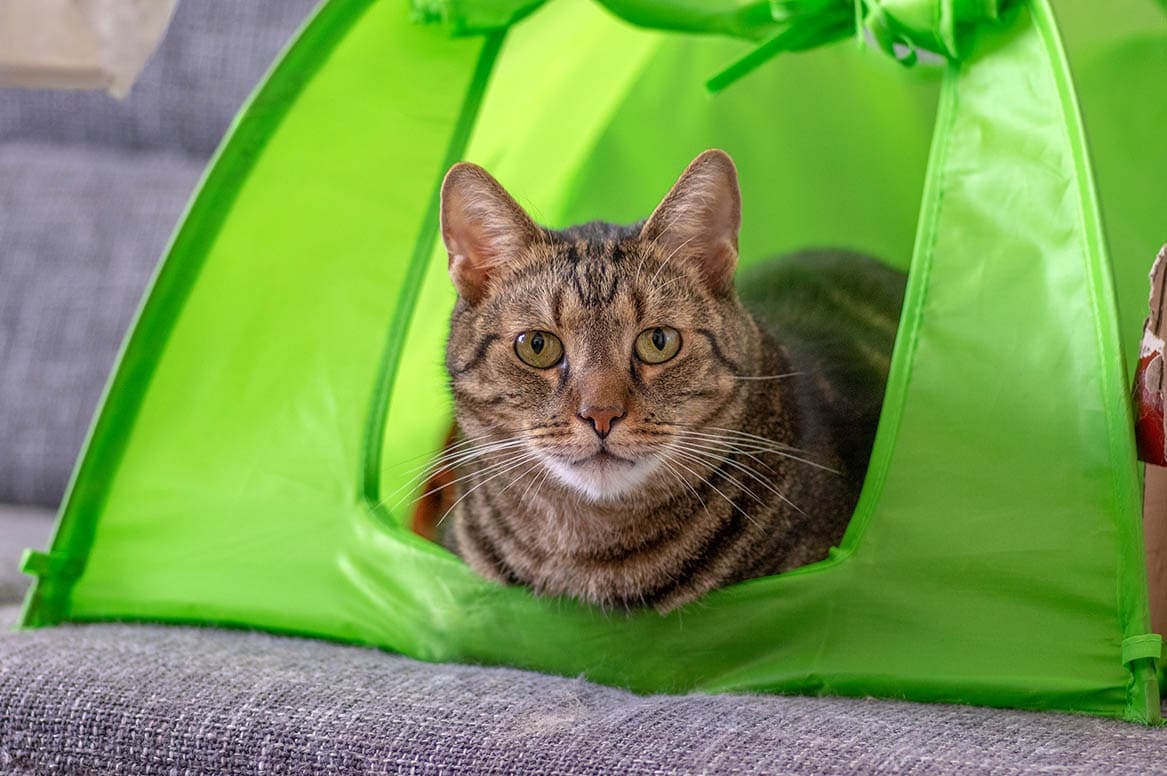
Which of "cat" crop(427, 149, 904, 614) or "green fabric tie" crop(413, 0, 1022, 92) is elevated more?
"green fabric tie" crop(413, 0, 1022, 92)

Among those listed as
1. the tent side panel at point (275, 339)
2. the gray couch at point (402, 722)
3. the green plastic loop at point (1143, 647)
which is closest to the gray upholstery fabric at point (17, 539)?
the gray couch at point (402, 722)

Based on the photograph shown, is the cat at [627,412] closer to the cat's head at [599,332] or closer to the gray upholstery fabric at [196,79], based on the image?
the cat's head at [599,332]

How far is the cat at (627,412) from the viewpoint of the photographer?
1.06 metres

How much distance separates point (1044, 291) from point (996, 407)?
11cm

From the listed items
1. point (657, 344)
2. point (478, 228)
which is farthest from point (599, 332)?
point (478, 228)

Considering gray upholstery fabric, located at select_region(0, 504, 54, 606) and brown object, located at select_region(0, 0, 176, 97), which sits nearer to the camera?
brown object, located at select_region(0, 0, 176, 97)

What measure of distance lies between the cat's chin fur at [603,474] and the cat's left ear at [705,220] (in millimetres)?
205

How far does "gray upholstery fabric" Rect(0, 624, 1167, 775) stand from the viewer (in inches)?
34.4

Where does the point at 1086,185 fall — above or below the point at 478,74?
below

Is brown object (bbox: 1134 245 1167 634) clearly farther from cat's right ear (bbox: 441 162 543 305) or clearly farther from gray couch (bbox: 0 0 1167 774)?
cat's right ear (bbox: 441 162 543 305)

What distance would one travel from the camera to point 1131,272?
1282 mm

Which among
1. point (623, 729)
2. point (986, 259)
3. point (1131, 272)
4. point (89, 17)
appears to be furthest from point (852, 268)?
point (89, 17)

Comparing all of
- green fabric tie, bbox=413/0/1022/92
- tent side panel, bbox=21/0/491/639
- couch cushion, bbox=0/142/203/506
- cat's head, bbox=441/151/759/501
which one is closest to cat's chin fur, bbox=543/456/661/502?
cat's head, bbox=441/151/759/501

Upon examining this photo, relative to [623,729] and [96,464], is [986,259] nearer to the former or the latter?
[623,729]
